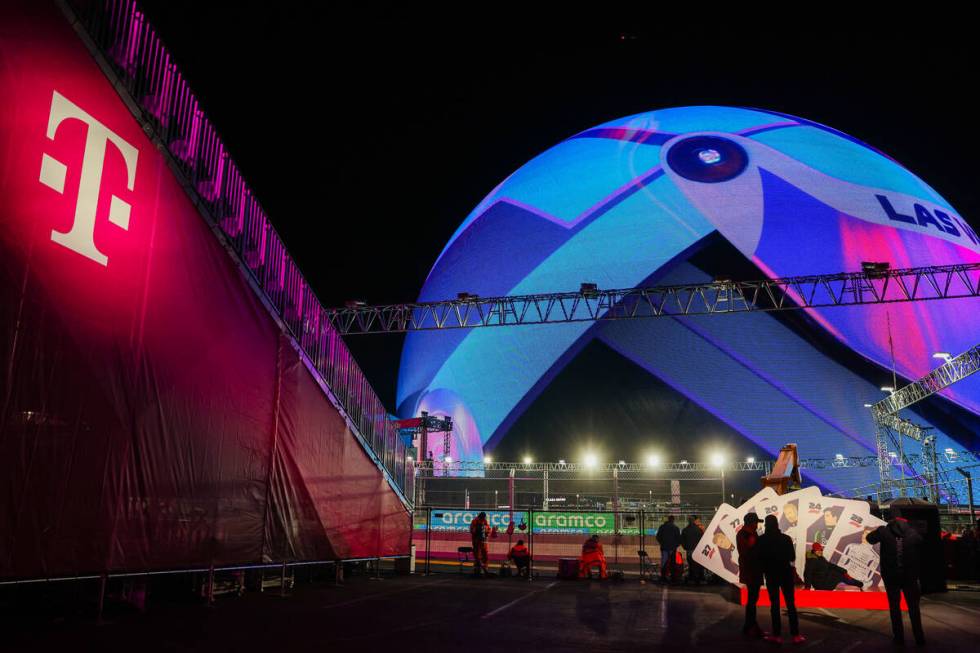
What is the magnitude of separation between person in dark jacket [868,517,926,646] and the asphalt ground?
0.36m

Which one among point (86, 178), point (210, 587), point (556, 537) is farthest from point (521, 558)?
point (86, 178)

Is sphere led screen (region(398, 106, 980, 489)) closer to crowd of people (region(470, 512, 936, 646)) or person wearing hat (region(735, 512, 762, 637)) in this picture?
person wearing hat (region(735, 512, 762, 637))

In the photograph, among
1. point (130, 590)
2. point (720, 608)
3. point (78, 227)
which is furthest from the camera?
point (720, 608)

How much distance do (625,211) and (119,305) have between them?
29860 mm

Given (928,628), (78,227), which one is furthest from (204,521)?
(928,628)

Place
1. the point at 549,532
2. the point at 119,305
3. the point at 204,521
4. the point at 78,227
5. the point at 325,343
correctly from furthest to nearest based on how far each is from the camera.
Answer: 1. the point at 549,532
2. the point at 325,343
3. the point at 204,521
4. the point at 119,305
5. the point at 78,227

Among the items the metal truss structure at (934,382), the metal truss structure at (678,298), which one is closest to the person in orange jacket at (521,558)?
the metal truss structure at (678,298)

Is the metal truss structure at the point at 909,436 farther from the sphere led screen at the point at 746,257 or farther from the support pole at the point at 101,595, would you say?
the support pole at the point at 101,595

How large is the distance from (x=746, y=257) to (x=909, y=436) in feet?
39.8

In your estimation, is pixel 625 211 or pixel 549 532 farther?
pixel 625 211

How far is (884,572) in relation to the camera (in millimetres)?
7742

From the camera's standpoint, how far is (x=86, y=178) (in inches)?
264

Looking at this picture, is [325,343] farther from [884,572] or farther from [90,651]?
[884,572]

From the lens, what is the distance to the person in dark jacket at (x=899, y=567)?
7.48 m
